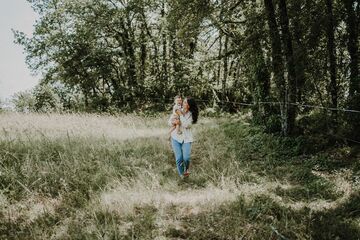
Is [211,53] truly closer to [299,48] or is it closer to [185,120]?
[299,48]

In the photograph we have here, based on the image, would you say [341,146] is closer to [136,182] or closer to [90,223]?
[136,182]

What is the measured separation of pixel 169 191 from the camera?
6.85 meters

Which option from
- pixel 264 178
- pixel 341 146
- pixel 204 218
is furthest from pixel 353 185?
pixel 204 218

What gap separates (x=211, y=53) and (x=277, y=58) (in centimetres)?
1671

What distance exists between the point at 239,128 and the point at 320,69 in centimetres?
396

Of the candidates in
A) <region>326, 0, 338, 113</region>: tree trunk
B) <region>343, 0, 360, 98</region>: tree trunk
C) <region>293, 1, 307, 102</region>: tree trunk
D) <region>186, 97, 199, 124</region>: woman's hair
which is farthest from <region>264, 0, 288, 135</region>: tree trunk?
<region>186, 97, 199, 124</region>: woman's hair

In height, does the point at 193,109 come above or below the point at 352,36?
below

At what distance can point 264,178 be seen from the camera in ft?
24.3

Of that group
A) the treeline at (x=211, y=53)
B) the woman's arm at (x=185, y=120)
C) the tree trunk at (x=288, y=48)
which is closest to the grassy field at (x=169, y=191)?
the woman's arm at (x=185, y=120)

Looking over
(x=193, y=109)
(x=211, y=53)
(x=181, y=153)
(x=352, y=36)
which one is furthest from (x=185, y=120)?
(x=211, y=53)

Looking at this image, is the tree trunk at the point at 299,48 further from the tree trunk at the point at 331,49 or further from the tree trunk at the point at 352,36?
the tree trunk at the point at 352,36

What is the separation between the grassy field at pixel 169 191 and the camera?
5.09 meters

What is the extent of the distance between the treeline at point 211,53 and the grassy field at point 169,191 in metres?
2.12

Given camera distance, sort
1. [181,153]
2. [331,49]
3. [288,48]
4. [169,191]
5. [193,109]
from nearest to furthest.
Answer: [169,191] < [181,153] < [193,109] < [331,49] < [288,48]
